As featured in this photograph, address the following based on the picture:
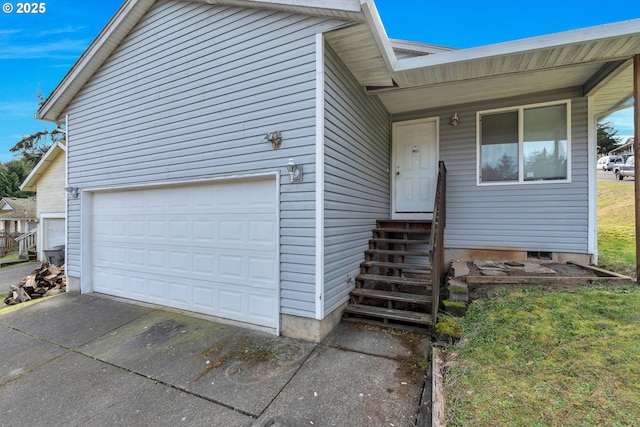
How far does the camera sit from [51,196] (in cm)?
1120

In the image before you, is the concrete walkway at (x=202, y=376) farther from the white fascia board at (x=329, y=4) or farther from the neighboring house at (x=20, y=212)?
the neighboring house at (x=20, y=212)

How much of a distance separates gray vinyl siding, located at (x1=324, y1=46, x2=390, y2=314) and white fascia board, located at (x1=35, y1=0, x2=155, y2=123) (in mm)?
3825

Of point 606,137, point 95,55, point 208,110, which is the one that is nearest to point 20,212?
point 95,55

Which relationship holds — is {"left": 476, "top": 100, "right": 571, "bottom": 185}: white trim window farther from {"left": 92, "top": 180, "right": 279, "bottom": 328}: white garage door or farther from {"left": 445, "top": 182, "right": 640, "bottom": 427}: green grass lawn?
{"left": 92, "top": 180, "right": 279, "bottom": 328}: white garage door

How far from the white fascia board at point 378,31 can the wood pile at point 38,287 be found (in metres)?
7.88

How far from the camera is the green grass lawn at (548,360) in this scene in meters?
1.83

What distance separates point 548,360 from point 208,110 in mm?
5010

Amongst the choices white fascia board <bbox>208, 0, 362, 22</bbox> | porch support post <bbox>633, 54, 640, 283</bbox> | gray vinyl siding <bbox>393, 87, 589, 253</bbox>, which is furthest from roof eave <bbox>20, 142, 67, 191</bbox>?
porch support post <bbox>633, 54, 640, 283</bbox>

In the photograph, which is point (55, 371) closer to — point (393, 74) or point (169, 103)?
point (169, 103)

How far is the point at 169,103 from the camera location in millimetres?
4535

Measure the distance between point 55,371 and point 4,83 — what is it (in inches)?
863

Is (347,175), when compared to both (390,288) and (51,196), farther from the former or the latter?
(51,196)

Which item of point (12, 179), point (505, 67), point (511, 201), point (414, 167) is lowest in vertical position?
point (511, 201)

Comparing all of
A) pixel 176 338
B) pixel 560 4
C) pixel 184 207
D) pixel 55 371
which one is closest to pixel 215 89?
pixel 184 207
